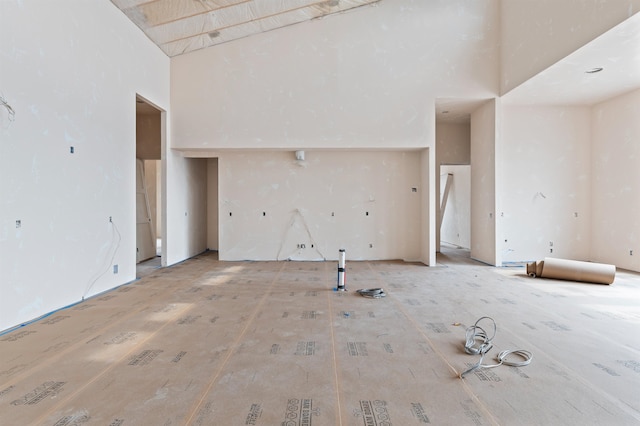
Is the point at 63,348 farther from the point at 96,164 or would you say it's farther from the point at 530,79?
the point at 530,79

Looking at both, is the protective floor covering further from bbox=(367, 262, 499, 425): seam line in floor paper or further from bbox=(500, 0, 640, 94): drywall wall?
bbox=(500, 0, 640, 94): drywall wall

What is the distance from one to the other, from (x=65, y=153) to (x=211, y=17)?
3.55m

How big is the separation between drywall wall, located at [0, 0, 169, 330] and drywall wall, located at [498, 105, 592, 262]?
7479 millimetres

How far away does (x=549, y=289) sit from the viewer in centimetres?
529

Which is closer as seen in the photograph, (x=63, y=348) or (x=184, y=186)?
(x=63, y=348)

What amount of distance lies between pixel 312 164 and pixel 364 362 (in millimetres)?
5711

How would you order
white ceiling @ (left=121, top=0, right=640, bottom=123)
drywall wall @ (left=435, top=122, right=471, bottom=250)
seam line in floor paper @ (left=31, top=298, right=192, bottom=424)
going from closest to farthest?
seam line in floor paper @ (left=31, top=298, right=192, bottom=424)
white ceiling @ (left=121, top=0, right=640, bottom=123)
drywall wall @ (left=435, top=122, right=471, bottom=250)

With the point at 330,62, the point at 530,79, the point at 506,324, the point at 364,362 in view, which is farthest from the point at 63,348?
the point at 530,79

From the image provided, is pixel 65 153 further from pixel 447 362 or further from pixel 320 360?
pixel 447 362

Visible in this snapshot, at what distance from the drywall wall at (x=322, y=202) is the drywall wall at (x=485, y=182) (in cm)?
131

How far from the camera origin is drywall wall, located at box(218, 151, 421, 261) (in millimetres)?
7980

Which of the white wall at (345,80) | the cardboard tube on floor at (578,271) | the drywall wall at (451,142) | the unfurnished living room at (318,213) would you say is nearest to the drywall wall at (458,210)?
the unfurnished living room at (318,213)

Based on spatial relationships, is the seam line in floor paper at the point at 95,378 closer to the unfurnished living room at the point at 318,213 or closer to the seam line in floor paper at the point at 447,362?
the unfurnished living room at the point at 318,213

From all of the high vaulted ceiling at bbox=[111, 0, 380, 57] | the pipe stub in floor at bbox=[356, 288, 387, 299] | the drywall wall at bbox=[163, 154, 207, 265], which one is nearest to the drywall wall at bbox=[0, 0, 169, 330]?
the high vaulted ceiling at bbox=[111, 0, 380, 57]
